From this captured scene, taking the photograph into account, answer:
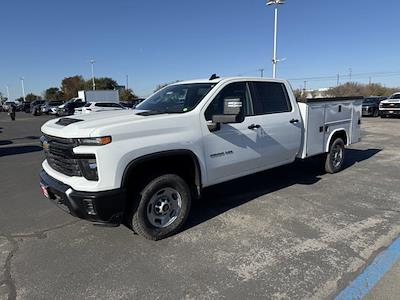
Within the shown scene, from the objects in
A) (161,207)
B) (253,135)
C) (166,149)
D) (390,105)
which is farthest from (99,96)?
(166,149)

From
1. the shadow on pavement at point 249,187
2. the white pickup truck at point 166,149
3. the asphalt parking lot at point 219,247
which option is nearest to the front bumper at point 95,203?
the white pickup truck at point 166,149

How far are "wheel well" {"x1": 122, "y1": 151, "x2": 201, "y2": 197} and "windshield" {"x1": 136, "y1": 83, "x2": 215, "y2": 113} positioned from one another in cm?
65

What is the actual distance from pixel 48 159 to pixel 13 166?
17.1 feet

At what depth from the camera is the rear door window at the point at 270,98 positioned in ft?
17.0

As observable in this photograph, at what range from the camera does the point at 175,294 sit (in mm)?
3010

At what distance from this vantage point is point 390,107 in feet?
77.6

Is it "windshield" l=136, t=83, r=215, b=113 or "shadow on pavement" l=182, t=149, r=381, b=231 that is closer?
"windshield" l=136, t=83, r=215, b=113

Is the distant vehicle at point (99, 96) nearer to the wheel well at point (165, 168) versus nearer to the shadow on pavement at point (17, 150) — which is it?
the shadow on pavement at point (17, 150)

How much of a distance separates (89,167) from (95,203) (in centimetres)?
38

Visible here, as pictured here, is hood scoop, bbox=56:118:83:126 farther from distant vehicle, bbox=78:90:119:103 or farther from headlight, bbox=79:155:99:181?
distant vehicle, bbox=78:90:119:103

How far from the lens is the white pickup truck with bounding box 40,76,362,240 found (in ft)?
11.5

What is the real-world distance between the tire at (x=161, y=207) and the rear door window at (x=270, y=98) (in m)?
1.82

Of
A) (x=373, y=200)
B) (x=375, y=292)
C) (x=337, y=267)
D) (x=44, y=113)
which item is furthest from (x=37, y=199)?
(x=44, y=113)

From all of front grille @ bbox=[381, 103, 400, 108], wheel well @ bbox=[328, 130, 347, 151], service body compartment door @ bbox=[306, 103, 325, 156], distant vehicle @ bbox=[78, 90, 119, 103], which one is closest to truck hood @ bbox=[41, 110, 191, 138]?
service body compartment door @ bbox=[306, 103, 325, 156]
